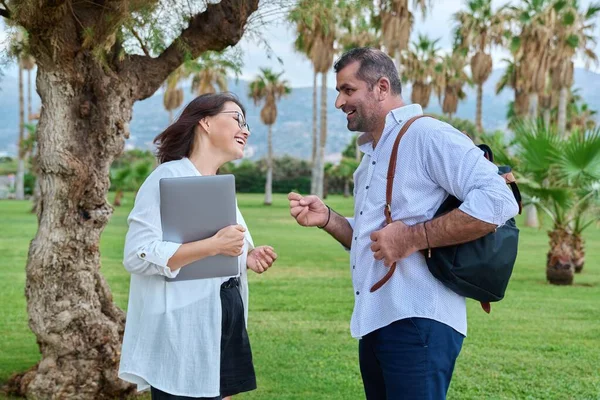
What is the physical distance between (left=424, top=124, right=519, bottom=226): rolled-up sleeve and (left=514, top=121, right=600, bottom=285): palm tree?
35.0 feet

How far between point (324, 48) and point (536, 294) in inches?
1248

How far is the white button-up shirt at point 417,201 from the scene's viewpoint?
287 cm

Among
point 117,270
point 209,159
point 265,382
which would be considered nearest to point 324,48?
point 117,270

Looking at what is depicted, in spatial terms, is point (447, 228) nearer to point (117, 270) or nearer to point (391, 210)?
point (391, 210)

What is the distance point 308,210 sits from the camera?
3.47 metres

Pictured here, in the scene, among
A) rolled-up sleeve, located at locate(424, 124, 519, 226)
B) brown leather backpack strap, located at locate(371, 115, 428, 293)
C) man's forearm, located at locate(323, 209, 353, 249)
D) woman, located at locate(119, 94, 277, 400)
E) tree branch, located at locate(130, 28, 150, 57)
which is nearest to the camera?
rolled-up sleeve, located at locate(424, 124, 519, 226)

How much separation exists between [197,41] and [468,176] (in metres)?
3.52

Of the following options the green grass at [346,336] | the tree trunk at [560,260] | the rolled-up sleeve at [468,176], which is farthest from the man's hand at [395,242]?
the tree trunk at [560,260]

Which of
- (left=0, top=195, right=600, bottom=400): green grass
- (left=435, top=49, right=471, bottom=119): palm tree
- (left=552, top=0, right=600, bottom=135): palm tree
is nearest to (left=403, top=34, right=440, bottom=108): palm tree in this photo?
(left=435, top=49, right=471, bottom=119): palm tree

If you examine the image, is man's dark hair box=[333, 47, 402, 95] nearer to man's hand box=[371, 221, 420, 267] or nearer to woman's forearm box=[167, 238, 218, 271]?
man's hand box=[371, 221, 420, 267]

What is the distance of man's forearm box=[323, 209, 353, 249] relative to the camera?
11.5 feet

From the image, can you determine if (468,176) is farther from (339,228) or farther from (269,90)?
(269,90)

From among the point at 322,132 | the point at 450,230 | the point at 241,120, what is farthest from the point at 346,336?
the point at 322,132

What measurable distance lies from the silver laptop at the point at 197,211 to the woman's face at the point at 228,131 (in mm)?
271
